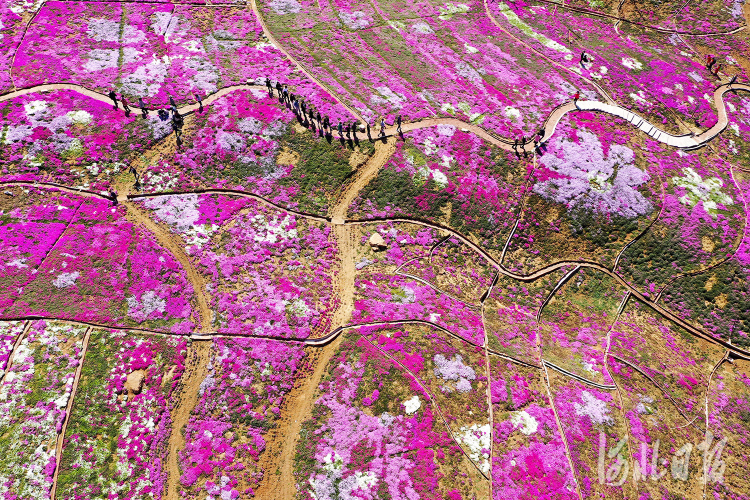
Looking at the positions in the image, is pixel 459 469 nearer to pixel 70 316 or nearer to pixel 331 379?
pixel 331 379

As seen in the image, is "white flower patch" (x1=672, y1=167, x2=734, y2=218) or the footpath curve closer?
"white flower patch" (x1=672, y1=167, x2=734, y2=218)

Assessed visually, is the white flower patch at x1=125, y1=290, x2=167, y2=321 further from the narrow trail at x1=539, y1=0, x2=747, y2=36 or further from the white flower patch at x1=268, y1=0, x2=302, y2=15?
the narrow trail at x1=539, y1=0, x2=747, y2=36

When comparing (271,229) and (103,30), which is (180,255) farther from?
(103,30)

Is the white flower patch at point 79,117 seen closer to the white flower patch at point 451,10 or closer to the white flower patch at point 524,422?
the white flower patch at point 451,10

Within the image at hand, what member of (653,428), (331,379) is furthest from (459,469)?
(653,428)

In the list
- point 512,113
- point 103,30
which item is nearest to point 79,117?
point 103,30

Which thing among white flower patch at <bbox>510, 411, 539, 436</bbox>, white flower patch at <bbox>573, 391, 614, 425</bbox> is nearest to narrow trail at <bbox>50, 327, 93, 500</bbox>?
white flower patch at <bbox>510, 411, 539, 436</bbox>

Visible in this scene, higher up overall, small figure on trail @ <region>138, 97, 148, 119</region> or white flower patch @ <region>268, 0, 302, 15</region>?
white flower patch @ <region>268, 0, 302, 15</region>
